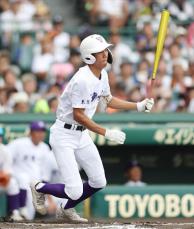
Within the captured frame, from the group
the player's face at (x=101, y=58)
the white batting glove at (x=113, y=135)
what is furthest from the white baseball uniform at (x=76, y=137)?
the white batting glove at (x=113, y=135)

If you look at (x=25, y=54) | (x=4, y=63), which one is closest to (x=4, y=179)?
(x=4, y=63)

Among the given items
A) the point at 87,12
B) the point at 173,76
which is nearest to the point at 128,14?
the point at 87,12

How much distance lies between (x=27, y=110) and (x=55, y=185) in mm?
3494

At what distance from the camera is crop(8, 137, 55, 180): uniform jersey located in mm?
11391

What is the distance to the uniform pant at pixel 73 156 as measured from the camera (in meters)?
8.78

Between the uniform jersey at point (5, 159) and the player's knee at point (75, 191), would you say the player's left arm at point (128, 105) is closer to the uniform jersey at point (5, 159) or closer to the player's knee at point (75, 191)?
the player's knee at point (75, 191)

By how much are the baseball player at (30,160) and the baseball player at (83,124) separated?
6.87 feet

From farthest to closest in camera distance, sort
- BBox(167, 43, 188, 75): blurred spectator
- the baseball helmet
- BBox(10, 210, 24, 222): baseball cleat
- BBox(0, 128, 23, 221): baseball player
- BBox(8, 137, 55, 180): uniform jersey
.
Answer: BBox(167, 43, 188, 75): blurred spectator, BBox(8, 137, 55, 180): uniform jersey, BBox(10, 210, 24, 222): baseball cleat, BBox(0, 128, 23, 221): baseball player, the baseball helmet

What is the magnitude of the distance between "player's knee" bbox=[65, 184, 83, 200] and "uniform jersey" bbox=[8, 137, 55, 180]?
245 cm

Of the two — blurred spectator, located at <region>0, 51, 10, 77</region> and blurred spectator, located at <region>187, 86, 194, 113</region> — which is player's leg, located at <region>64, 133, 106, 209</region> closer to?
blurred spectator, located at <region>187, 86, 194, 113</region>

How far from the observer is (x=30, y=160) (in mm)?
11469

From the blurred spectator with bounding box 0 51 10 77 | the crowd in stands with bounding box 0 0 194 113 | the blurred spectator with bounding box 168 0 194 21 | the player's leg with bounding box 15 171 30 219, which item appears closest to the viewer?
the player's leg with bounding box 15 171 30 219

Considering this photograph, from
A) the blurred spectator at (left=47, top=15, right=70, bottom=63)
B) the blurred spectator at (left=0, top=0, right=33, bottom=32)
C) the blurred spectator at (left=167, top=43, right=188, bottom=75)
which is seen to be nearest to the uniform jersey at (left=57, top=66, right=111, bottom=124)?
the blurred spectator at (left=47, top=15, right=70, bottom=63)

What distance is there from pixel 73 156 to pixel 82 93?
0.63m
